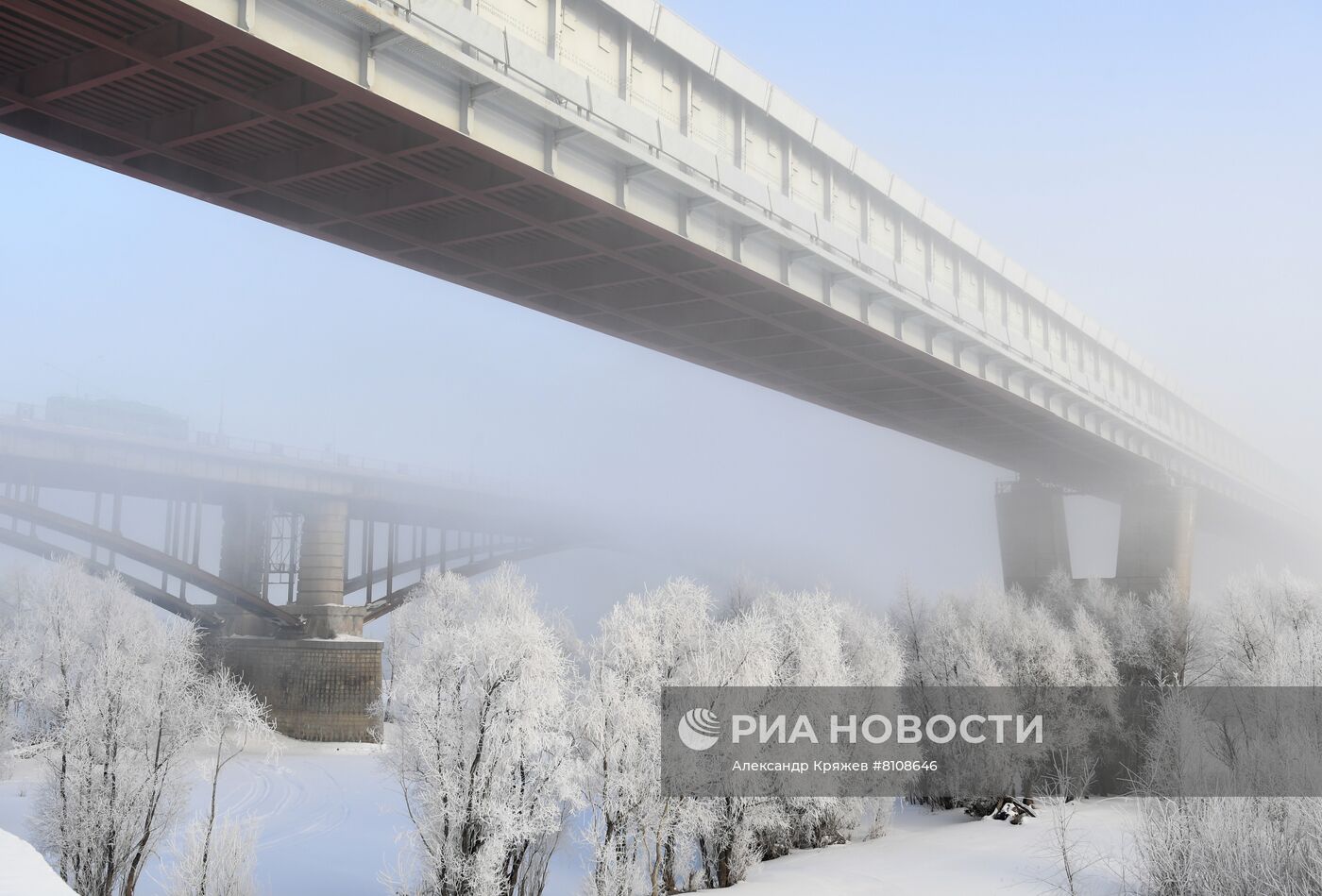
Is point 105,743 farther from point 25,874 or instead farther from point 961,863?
point 961,863

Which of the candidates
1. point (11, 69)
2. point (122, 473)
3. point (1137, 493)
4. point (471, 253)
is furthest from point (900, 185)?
point (122, 473)

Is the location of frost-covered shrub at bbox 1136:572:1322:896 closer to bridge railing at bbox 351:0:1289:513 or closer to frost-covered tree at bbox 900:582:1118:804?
frost-covered tree at bbox 900:582:1118:804

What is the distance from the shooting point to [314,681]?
50062 mm

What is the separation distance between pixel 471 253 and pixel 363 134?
672 cm

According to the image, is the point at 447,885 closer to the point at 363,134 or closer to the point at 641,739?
the point at 641,739

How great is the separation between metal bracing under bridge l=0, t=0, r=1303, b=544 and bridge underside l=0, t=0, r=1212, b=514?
0.06 m

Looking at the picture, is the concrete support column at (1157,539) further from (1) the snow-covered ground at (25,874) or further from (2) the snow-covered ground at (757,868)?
(1) the snow-covered ground at (25,874)

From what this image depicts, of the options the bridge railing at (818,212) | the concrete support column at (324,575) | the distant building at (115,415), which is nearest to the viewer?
Answer: the bridge railing at (818,212)

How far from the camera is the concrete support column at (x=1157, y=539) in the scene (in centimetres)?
5378

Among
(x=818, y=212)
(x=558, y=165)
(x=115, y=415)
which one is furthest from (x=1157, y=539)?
(x=115, y=415)

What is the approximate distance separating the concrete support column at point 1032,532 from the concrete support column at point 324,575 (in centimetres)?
3647

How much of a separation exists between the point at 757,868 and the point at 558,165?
20.3 m

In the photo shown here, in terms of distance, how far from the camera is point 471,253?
23.8 m

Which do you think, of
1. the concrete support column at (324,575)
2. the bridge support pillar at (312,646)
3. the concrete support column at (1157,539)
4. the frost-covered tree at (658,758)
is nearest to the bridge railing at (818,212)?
the concrete support column at (1157,539)
